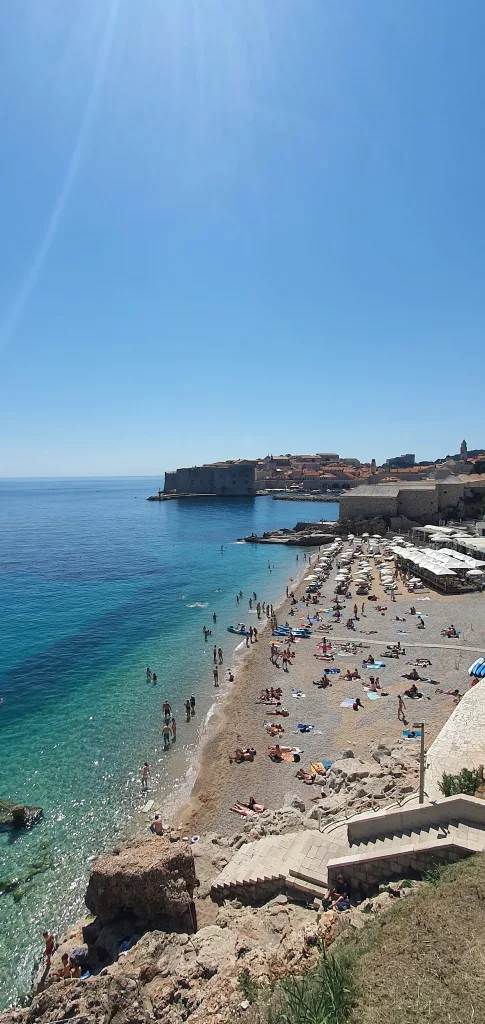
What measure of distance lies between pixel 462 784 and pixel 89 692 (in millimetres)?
14149

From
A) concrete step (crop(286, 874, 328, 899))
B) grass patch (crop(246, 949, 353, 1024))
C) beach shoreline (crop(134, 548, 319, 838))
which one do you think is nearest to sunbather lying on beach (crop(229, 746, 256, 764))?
beach shoreline (crop(134, 548, 319, 838))

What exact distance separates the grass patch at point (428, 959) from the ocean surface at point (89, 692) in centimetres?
627

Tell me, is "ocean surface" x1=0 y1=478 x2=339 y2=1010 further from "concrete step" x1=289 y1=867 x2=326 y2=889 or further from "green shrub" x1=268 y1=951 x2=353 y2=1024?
"green shrub" x1=268 y1=951 x2=353 y2=1024

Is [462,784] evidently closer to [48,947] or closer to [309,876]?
[309,876]

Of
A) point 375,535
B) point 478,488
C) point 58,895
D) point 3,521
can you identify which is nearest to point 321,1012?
point 58,895

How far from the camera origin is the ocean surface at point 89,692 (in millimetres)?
10055

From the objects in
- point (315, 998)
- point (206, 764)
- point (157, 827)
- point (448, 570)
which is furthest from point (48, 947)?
point (448, 570)

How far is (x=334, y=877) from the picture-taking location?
7188mm

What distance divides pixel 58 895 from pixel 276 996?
648 cm

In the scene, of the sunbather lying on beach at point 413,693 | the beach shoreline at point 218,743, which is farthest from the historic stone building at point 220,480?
the sunbather lying on beach at point 413,693

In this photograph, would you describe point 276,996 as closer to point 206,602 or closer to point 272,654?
point 272,654

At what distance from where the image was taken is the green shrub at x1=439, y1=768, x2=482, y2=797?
8117 mm

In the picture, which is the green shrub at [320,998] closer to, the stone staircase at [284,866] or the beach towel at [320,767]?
the stone staircase at [284,866]

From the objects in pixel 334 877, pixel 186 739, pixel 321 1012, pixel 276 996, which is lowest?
pixel 186 739
